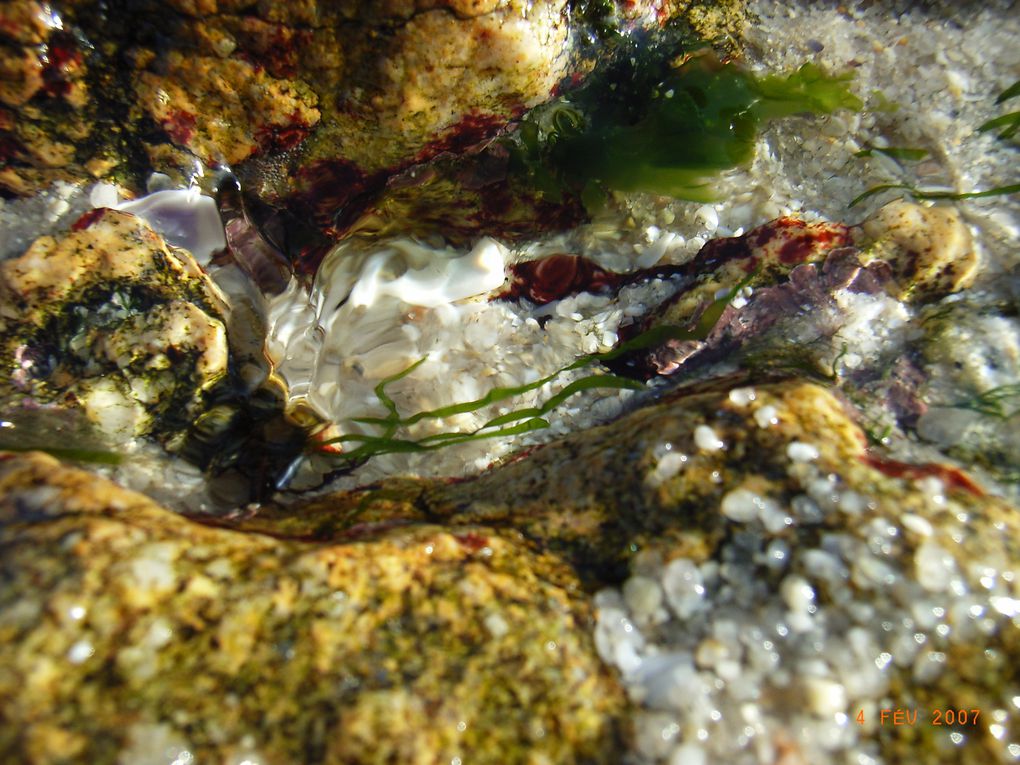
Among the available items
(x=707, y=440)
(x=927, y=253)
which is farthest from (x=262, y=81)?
(x=927, y=253)

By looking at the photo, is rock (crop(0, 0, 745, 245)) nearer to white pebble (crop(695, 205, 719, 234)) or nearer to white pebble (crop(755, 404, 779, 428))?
white pebble (crop(695, 205, 719, 234))

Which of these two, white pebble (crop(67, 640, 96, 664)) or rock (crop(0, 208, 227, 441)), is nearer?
white pebble (crop(67, 640, 96, 664))

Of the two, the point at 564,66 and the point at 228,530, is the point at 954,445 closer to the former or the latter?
the point at 564,66

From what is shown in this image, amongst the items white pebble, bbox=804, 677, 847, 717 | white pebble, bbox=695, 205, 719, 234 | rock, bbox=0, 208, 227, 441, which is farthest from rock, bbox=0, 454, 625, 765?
white pebble, bbox=695, 205, 719, 234

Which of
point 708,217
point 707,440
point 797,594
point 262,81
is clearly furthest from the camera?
point 708,217

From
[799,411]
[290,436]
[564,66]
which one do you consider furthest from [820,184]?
[290,436]

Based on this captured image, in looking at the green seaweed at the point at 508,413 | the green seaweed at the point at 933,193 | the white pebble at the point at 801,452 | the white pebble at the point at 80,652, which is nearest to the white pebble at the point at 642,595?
the white pebble at the point at 801,452

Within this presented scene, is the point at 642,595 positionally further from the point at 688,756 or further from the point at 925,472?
the point at 925,472
